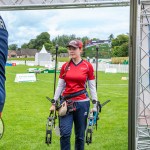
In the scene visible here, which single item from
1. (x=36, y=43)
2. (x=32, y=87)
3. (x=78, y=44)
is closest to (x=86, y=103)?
(x=78, y=44)

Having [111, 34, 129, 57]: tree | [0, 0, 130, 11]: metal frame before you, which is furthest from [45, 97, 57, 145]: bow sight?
[0, 0, 130, 11]: metal frame

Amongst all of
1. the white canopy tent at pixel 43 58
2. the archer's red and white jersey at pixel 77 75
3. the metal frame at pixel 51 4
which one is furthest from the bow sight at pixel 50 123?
the metal frame at pixel 51 4

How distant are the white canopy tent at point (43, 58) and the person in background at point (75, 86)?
0.25 metres

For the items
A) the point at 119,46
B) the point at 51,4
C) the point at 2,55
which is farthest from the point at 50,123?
the point at 2,55

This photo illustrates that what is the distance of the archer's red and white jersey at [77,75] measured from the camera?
6.75 ft

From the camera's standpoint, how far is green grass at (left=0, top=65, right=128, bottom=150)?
276 cm

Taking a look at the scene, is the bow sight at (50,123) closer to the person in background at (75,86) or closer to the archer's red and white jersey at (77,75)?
the person in background at (75,86)

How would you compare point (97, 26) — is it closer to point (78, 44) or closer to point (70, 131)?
point (78, 44)

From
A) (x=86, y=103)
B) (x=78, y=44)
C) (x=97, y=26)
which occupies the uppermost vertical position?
(x=97, y=26)

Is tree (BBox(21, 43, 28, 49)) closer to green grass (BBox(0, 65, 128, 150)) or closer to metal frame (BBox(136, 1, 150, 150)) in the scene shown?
green grass (BBox(0, 65, 128, 150))

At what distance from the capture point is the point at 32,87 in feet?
12.5

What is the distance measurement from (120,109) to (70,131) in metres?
1.49

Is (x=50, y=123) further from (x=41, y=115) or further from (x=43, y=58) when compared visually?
(x=41, y=115)

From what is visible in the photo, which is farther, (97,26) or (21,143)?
(21,143)
